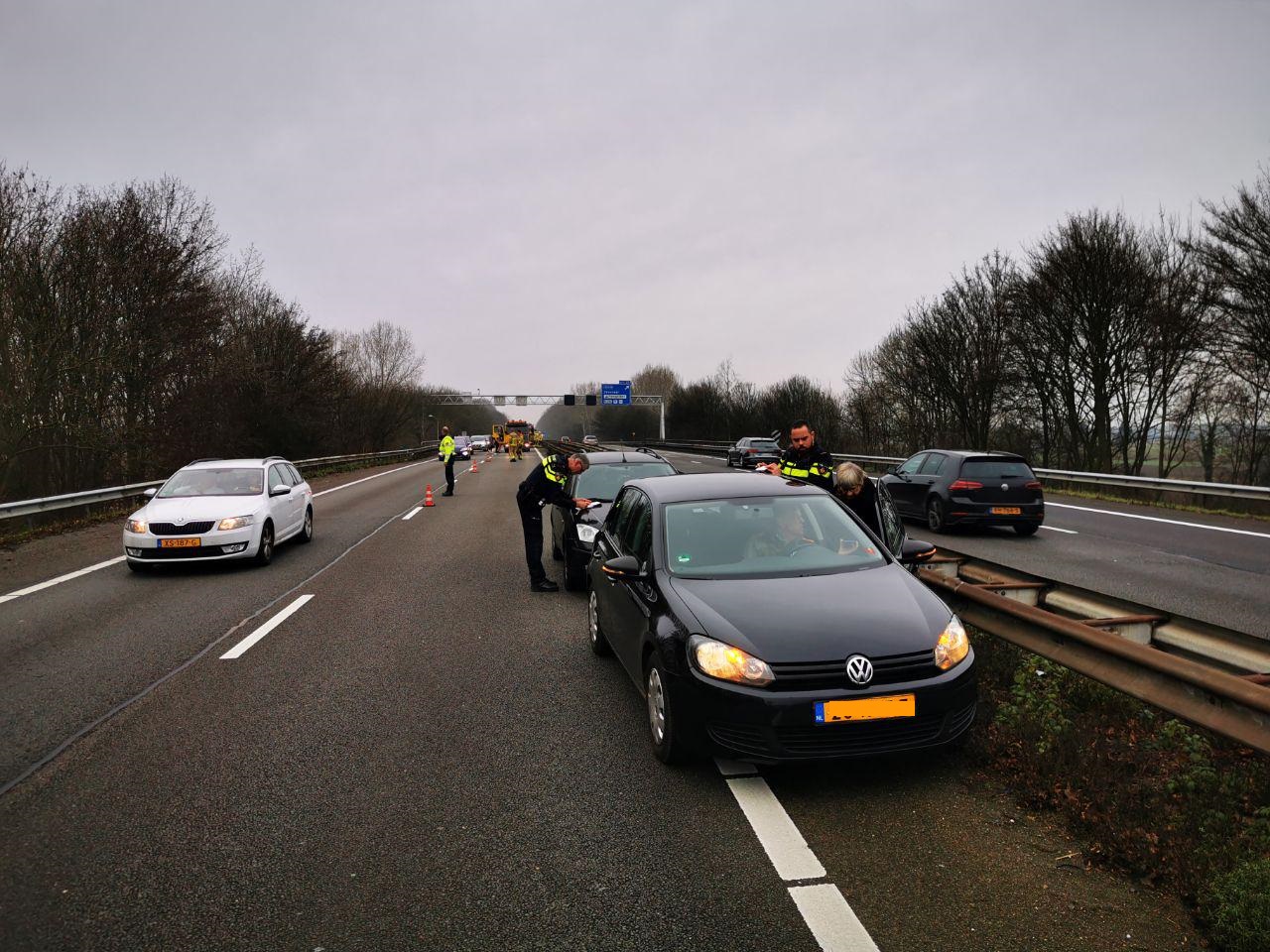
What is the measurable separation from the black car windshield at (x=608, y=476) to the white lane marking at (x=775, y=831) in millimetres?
6054

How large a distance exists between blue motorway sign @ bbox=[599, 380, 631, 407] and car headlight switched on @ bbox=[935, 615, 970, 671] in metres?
85.0

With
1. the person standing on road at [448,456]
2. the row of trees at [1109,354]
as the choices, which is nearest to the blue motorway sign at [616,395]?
the row of trees at [1109,354]

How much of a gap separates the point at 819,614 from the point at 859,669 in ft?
1.45

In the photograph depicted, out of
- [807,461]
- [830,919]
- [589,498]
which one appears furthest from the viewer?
[589,498]

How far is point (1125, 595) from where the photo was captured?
8.88 m

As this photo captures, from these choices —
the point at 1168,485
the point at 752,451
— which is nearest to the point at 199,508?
the point at 1168,485

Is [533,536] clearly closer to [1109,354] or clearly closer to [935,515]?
[935,515]

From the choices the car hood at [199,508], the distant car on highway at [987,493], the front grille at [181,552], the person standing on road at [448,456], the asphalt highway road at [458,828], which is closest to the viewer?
the asphalt highway road at [458,828]

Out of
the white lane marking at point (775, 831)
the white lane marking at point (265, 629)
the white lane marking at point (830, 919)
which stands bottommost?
the white lane marking at point (265, 629)

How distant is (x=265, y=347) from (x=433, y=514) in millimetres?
24656

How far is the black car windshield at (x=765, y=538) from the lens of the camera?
4.95 meters

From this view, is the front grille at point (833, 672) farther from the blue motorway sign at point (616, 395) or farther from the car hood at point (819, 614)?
the blue motorway sign at point (616, 395)

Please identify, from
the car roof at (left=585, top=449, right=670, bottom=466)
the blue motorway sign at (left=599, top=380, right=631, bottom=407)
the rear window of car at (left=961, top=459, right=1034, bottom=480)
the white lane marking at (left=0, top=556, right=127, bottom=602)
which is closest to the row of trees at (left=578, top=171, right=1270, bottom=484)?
the rear window of car at (left=961, top=459, right=1034, bottom=480)

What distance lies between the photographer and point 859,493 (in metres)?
6.76
